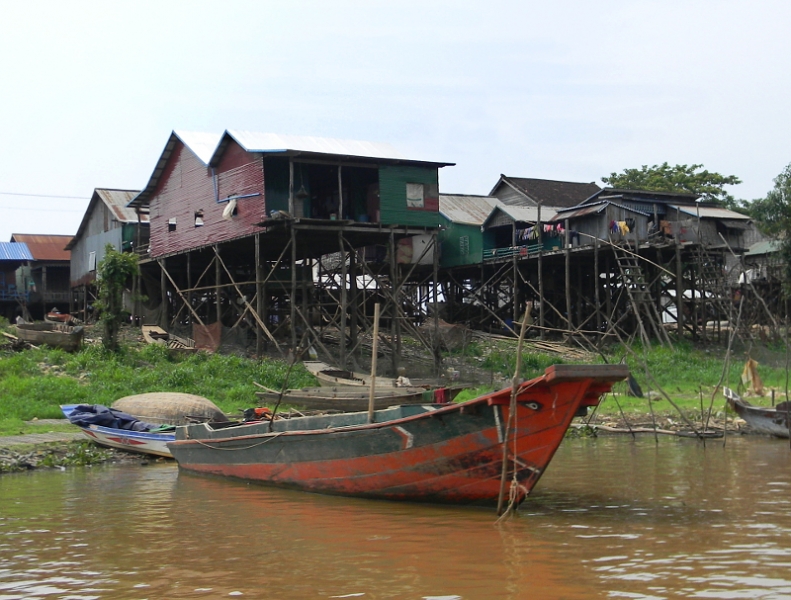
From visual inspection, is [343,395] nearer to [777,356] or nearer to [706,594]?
[706,594]

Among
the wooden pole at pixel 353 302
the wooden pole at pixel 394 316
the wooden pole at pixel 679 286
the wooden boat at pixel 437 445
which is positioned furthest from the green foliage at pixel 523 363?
the wooden boat at pixel 437 445

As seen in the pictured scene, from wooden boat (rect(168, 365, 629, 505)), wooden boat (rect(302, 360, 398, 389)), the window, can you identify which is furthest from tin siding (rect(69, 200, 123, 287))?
wooden boat (rect(168, 365, 629, 505))

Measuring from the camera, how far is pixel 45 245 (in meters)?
46.8

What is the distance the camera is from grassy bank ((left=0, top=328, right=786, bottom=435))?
63.1ft

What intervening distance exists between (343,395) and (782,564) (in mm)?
11707

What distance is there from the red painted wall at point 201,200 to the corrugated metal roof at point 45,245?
15.0 meters

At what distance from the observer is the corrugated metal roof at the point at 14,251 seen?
143 ft

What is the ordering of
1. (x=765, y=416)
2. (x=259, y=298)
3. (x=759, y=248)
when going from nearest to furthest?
(x=765, y=416), (x=259, y=298), (x=759, y=248)

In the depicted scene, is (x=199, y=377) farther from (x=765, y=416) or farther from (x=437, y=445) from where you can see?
(x=437, y=445)

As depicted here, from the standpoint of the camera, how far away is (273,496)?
12.2 m

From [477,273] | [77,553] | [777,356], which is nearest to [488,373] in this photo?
[777,356]

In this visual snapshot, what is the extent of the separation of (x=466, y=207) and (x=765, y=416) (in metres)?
24.3

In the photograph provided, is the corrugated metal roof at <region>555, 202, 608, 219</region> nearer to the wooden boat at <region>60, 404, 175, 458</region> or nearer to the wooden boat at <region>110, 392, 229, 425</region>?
the wooden boat at <region>110, 392, 229, 425</region>

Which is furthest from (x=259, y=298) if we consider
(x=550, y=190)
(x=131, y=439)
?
(x=550, y=190)
